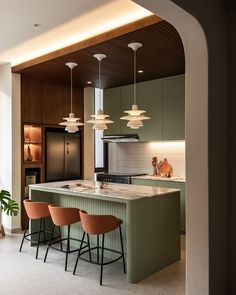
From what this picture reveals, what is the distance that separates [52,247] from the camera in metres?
4.39

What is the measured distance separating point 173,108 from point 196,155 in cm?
320

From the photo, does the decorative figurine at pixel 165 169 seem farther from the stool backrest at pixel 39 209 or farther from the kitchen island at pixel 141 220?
the stool backrest at pixel 39 209

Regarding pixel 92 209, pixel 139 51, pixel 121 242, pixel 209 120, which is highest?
pixel 139 51

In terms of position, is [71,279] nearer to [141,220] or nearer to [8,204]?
[141,220]

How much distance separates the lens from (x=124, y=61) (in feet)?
14.7

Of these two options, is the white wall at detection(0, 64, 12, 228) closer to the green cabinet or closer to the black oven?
the black oven

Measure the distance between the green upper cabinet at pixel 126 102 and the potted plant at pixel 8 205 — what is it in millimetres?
2500

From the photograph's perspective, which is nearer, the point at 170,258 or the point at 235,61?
the point at 235,61

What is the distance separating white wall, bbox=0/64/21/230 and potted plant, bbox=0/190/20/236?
21 centimetres

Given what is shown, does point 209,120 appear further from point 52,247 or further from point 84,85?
point 84,85

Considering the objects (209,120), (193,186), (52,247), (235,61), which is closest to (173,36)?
(235,61)

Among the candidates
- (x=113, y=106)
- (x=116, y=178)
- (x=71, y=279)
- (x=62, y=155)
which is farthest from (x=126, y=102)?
(x=71, y=279)

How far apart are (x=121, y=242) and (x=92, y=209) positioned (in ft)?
2.32

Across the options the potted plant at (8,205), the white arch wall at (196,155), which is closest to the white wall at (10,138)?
the potted plant at (8,205)
